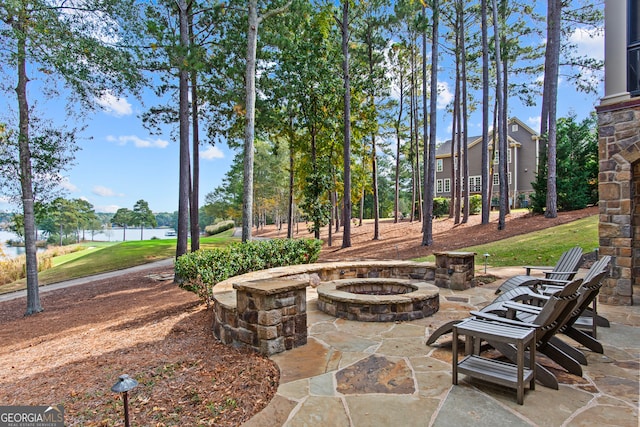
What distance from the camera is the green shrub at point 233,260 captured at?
5652mm

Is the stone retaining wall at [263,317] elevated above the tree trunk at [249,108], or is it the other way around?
the tree trunk at [249,108]

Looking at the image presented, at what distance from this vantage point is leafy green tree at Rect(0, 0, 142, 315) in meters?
7.15

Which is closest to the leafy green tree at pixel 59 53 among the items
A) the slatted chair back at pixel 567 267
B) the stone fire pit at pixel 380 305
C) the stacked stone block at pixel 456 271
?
the stone fire pit at pixel 380 305

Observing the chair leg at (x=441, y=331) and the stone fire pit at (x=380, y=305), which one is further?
the stone fire pit at (x=380, y=305)

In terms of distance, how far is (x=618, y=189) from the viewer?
16.4 ft

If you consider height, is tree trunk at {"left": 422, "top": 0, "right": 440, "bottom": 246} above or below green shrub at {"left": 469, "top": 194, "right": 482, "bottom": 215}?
above

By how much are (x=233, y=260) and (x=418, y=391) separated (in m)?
4.58

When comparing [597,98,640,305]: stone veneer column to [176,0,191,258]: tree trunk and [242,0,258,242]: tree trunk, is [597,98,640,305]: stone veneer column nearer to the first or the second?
[242,0,258,242]: tree trunk

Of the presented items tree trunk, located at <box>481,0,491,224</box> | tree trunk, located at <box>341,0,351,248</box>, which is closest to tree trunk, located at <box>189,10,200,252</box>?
tree trunk, located at <box>341,0,351,248</box>

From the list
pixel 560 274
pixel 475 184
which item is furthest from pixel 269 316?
pixel 475 184

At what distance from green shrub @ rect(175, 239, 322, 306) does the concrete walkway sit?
8.91ft

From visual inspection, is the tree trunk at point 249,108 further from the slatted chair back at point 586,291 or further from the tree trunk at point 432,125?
the tree trunk at point 432,125

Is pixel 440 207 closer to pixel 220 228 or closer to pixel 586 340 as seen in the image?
pixel 586 340

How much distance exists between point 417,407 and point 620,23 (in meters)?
6.54
